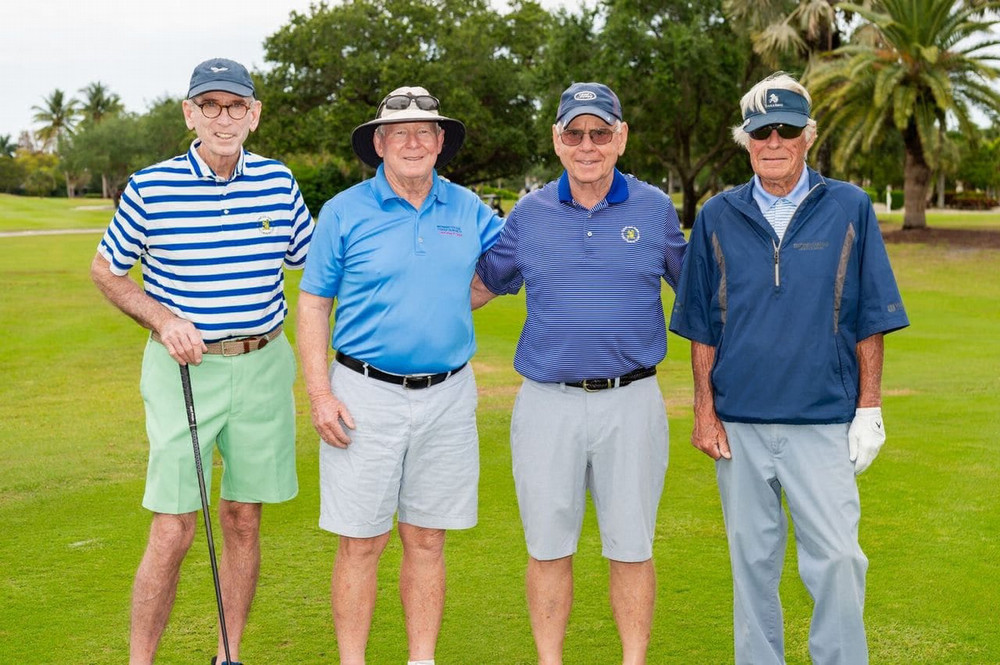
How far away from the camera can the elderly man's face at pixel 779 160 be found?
396 centimetres

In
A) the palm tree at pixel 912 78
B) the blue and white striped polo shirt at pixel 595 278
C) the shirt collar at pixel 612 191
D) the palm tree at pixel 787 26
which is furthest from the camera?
the palm tree at pixel 787 26

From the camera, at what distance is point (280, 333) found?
4613 millimetres

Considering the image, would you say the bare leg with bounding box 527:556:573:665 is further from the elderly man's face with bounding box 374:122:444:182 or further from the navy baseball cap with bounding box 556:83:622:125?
the navy baseball cap with bounding box 556:83:622:125

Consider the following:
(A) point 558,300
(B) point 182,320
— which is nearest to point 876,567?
(A) point 558,300

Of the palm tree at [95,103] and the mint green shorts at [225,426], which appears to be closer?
the mint green shorts at [225,426]

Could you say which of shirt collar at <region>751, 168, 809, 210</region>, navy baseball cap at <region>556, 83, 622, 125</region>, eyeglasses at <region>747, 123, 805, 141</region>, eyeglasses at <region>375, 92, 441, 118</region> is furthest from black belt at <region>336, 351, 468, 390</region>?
eyeglasses at <region>747, 123, 805, 141</region>

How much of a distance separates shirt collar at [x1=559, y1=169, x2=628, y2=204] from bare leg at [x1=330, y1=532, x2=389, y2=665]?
1507 millimetres

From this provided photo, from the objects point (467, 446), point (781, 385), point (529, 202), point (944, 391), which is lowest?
point (944, 391)

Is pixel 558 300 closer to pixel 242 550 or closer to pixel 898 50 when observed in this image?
pixel 242 550

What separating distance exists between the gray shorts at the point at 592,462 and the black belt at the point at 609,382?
0.07ft

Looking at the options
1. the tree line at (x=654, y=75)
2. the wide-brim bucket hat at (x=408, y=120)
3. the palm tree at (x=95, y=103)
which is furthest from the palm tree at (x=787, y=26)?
the palm tree at (x=95, y=103)

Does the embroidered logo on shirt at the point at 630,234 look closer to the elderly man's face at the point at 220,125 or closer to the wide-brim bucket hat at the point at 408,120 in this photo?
the wide-brim bucket hat at the point at 408,120

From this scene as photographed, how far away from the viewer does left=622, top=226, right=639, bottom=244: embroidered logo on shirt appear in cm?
422

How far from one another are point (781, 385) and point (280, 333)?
200 cm
